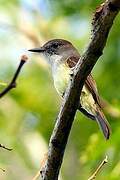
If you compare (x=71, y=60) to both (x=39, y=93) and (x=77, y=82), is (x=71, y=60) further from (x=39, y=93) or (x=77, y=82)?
(x=39, y=93)

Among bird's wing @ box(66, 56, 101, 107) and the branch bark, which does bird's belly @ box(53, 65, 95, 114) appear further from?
the branch bark

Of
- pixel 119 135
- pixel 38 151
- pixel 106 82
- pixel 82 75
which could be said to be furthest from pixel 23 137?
pixel 82 75

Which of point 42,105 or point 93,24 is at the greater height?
point 42,105

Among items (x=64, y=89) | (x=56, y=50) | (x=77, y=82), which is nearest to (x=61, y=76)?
(x=64, y=89)

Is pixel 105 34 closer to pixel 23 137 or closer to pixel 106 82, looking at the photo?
pixel 23 137

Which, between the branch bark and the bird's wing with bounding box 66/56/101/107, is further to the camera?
the bird's wing with bounding box 66/56/101/107

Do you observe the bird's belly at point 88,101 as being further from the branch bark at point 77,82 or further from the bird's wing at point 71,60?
the branch bark at point 77,82

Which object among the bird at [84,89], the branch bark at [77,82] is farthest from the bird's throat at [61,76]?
the branch bark at [77,82]

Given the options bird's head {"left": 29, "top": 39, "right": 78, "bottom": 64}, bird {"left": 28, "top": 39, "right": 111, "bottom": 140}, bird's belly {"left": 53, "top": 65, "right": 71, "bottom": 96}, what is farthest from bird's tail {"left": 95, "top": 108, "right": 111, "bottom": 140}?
bird's head {"left": 29, "top": 39, "right": 78, "bottom": 64}
